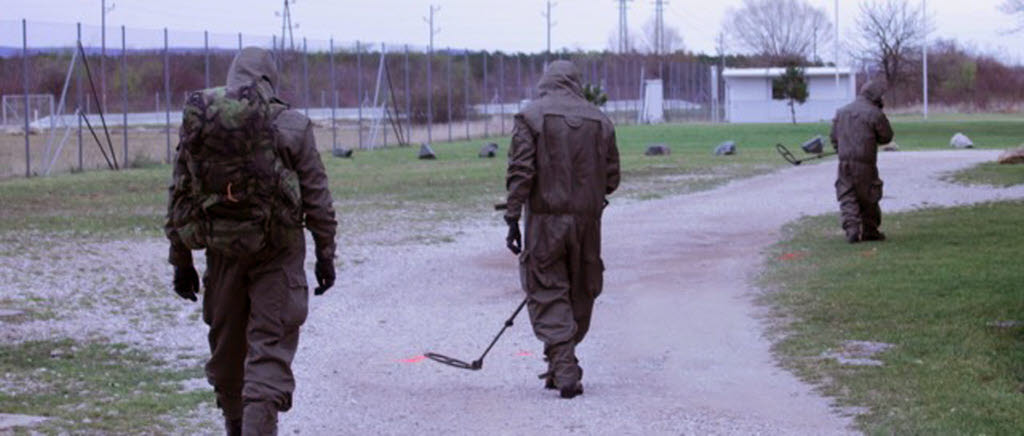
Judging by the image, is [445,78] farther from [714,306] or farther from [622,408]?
[622,408]

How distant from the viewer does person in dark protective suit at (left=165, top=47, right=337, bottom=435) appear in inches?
244

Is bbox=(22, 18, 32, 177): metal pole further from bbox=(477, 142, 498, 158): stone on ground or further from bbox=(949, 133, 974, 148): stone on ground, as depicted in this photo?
bbox=(949, 133, 974, 148): stone on ground

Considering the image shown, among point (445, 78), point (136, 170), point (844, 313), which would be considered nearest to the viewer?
point (844, 313)

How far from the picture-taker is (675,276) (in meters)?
13.8

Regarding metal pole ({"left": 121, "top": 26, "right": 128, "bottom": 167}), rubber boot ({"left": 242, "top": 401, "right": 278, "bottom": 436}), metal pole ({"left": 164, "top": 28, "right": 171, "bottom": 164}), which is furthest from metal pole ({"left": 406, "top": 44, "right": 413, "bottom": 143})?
rubber boot ({"left": 242, "top": 401, "right": 278, "bottom": 436})

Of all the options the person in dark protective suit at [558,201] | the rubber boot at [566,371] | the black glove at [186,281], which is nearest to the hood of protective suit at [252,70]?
the black glove at [186,281]

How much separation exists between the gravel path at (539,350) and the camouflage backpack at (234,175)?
1651mm

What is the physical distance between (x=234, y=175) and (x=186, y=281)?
2.67ft

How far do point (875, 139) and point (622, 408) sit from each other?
8413 mm

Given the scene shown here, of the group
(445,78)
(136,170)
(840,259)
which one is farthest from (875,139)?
(445,78)

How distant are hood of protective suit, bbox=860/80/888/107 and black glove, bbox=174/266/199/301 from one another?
10483mm

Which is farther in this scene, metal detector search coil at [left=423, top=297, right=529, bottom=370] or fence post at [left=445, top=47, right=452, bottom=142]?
fence post at [left=445, top=47, right=452, bottom=142]

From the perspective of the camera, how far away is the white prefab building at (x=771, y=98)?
79.2m

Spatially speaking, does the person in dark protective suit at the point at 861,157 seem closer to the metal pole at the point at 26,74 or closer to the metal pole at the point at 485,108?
the metal pole at the point at 26,74
